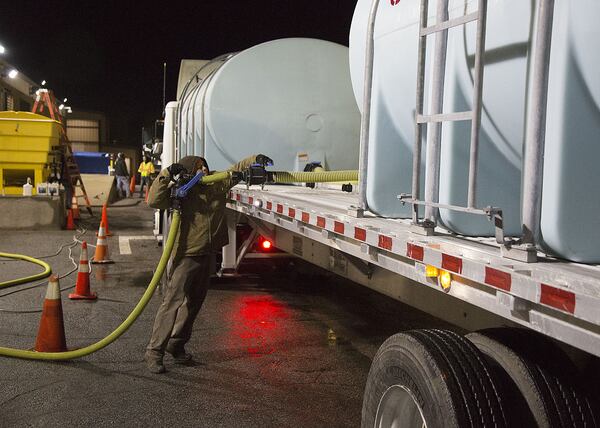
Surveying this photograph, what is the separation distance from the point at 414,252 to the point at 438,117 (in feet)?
1.82

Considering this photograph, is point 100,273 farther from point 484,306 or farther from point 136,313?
point 484,306

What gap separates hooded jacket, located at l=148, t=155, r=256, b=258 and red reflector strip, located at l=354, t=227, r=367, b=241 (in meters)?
2.43

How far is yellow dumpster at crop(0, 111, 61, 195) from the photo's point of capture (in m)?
16.1

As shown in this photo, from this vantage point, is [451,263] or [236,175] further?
[236,175]

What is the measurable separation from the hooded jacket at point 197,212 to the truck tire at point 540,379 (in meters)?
3.43

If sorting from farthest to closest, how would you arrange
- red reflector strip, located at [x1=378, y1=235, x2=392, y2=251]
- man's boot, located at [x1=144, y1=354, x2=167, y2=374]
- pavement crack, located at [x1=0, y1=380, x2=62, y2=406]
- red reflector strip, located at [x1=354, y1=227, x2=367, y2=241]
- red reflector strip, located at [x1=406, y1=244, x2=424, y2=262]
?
man's boot, located at [x1=144, y1=354, x2=167, y2=374]
pavement crack, located at [x1=0, y1=380, x2=62, y2=406]
red reflector strip, located at [x1=354, y1=227, x2=367, y2=241]
red reflector strip, located at [x1=378, y1=235, x2=392, y2=251]
red reflector strip, located at [x1=406, y1=244, x2=424, y2=262]

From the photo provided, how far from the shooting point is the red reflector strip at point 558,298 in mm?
1960

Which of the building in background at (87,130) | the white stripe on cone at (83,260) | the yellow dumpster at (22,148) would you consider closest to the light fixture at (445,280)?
the white stripe on cone at (83,260)

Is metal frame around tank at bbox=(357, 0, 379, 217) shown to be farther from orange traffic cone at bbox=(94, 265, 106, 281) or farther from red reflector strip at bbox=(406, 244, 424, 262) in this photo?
orange traffic cone at bbox=(94, 265, 106, 281)

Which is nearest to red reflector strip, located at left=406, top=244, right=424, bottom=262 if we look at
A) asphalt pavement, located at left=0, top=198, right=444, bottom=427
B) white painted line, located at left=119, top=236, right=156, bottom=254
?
asphalt pavement, located at left=0, top=198, right=444, bottom=427

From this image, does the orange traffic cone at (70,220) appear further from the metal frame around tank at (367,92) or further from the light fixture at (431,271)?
the light fixture at (431,271)

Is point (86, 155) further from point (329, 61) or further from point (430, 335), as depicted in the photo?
point (430, 335)

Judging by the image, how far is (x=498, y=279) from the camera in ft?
7.52

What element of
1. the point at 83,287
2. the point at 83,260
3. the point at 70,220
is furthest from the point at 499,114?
the point at 70,220
